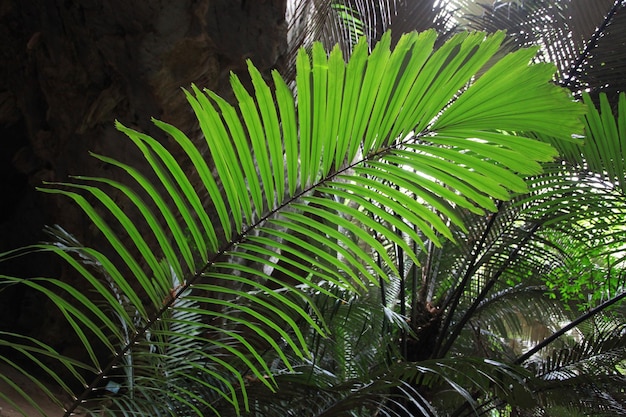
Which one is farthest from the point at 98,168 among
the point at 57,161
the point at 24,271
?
the point at 24,271

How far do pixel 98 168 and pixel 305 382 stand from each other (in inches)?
68.2

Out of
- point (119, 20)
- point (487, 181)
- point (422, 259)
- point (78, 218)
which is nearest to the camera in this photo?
point (487, 181)

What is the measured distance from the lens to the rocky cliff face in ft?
8.82

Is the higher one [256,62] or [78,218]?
[256,62]

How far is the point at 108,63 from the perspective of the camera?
8.95 feet

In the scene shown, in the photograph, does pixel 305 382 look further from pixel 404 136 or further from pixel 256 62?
pixel 256 62

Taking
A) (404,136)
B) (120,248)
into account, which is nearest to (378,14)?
(404,136)

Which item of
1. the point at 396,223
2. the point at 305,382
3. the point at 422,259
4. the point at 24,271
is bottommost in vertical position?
the point at 305,382

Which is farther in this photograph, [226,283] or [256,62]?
[226,283]

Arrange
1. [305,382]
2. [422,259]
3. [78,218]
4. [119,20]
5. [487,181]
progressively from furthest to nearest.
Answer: [422,259], [78,218], [119,20], [305,382], [487,181]

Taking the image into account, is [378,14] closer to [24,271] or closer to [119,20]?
[119,20]

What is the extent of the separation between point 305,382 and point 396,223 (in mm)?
1097

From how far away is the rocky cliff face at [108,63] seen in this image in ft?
8.82

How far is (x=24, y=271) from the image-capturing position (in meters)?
3.67
